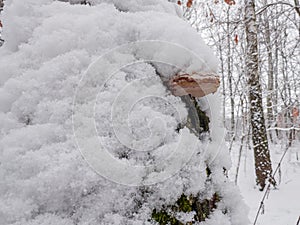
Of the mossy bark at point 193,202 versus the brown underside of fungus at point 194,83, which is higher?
the brown underside of fungus at point 194,83

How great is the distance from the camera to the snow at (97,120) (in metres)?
0.75

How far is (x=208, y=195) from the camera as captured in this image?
3.08 ft

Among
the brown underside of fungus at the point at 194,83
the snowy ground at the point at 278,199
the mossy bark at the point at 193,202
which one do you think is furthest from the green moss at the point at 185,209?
the snowy ground at the point at 278,199

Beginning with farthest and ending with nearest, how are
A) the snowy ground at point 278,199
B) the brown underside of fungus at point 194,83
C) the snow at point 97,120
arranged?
the snowy ground at point 278,199 < the brown underside of fungus at point 194,83 < the snow at point 97,120

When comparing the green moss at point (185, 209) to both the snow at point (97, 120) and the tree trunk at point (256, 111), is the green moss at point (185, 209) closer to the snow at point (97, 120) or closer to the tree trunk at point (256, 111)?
the snow at point (97, 120)

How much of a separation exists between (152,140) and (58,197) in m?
0.32

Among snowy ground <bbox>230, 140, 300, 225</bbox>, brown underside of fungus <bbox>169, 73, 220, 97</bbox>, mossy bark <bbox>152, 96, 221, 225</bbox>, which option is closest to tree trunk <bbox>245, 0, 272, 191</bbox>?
snowy ground <bbox>230, 140, 300, 225</bbox>

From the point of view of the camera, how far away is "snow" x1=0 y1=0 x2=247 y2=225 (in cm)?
75

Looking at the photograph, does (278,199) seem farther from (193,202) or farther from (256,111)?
(193,202)

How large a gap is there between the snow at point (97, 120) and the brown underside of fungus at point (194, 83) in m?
0.03

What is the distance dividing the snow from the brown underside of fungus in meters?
0.03

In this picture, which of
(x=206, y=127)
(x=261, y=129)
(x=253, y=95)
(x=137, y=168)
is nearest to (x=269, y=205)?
(x=261, y=129)

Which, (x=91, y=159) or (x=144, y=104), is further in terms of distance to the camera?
(x=144, y=104)

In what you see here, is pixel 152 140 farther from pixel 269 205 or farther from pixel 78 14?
pixel 269 205
